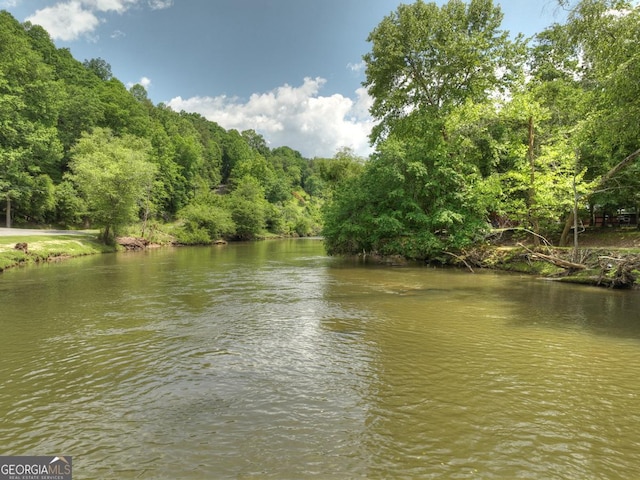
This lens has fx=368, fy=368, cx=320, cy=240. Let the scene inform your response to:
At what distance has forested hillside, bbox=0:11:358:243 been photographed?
1505 inches

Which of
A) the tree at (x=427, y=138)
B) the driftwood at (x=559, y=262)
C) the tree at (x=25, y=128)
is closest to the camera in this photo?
the driftwood at (x=559, y=262)

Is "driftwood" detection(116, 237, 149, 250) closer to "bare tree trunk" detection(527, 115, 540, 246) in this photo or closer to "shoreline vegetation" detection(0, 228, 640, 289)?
"shoreline vegetation" detection(0, 228, 640, 289)

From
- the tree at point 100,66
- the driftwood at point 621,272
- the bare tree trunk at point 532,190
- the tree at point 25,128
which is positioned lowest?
the driftwood at point 621,272

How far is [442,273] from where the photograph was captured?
22.3 metres

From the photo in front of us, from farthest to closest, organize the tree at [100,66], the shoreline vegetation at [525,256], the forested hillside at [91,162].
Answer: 1. the tree at [100,66]
2. the forested hillside at [91,162]
3. the shoreline vegetation at [525,256]

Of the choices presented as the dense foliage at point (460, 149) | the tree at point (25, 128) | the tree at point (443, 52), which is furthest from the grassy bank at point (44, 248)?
the tree at point (443, 52)

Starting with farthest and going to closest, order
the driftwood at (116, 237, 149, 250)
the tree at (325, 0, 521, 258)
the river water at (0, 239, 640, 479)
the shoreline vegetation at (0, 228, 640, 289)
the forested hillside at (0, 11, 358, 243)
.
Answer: the driftwood at (116, 237, 149, 250) → the forested hillside at (0, 11, 358, 243) → the tree at (325, 0, 521, 258) → the shoreline vegetation at (0, 228, 640, 289) → the river water at (0, 239, 640, 479)

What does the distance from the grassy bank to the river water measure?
13.3 metres

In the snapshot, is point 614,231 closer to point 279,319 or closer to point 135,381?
point 279,319

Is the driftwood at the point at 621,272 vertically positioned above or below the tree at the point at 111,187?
below

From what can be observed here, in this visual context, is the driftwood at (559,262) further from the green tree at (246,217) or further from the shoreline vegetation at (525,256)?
the green tree at (246,217)

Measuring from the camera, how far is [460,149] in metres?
26.6

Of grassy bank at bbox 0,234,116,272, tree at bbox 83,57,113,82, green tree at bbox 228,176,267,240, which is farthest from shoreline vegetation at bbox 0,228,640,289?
tree at bbox 83,57,113,82

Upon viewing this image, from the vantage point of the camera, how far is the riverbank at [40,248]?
23.9m
